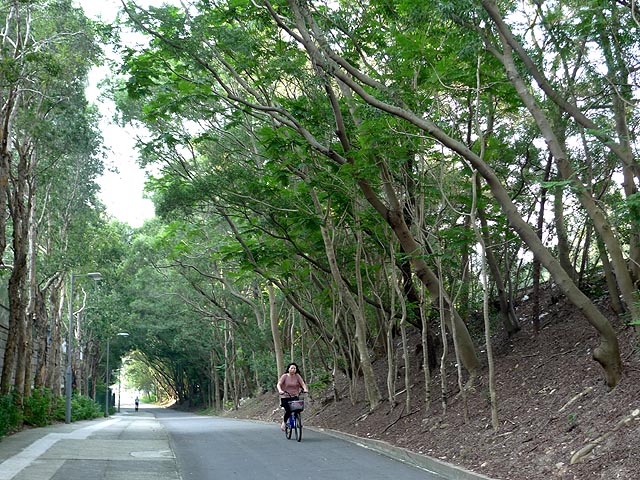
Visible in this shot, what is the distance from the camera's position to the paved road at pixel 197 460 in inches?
391

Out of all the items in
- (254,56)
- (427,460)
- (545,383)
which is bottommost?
(427,460)

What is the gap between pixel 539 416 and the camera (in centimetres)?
1034

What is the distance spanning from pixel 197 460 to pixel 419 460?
398cm

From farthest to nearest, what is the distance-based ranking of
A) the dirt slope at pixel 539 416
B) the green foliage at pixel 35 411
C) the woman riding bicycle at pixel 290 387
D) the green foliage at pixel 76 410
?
the green foliage at pixel 76 410, the green foliage at pixel 35 411, the woman riding bicycle at pixel 290 387, the dirt slope at pixel 539 416

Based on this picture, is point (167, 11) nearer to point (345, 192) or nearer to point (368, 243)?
point (345, 192)

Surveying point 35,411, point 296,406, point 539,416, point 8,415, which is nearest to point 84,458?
point 296,406

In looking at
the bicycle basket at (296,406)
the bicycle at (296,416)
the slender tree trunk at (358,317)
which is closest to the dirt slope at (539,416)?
the slender tree trunk at (358,317)

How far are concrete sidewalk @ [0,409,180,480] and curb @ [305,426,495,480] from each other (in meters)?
3.76

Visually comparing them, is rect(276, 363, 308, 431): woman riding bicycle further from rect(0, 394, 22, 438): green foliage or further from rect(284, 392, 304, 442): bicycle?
rect(0, 394, 22, 438): green foliage

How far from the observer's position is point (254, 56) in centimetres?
1436

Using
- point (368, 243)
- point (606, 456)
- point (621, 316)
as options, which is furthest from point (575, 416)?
point (368, 243)

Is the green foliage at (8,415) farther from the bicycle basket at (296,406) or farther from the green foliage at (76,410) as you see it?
the green foliage at (76,410)

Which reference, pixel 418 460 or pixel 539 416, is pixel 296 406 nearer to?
pixel 418 460

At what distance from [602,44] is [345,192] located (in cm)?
604
